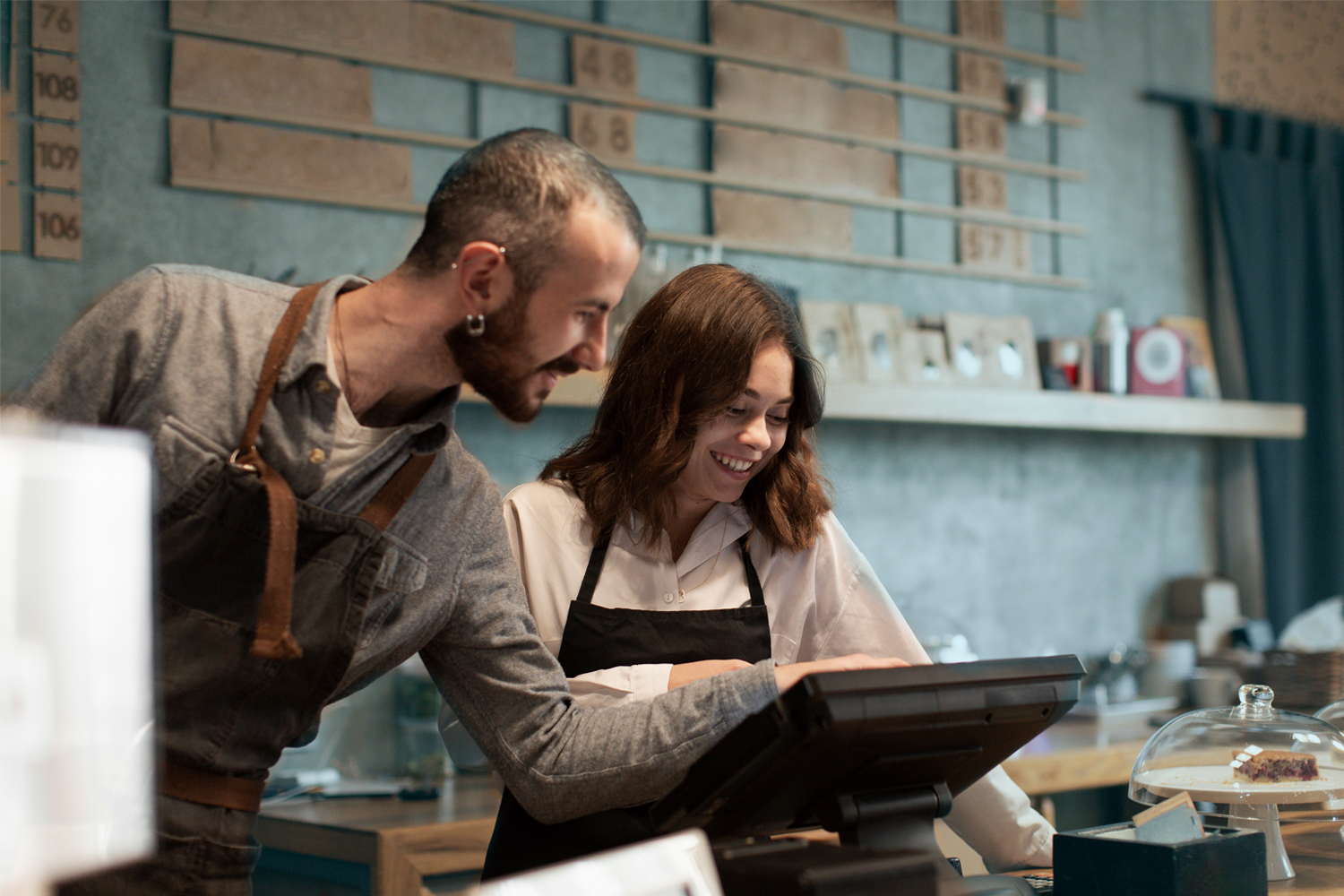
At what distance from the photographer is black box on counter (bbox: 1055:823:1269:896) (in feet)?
4.10

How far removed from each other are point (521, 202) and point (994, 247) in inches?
128

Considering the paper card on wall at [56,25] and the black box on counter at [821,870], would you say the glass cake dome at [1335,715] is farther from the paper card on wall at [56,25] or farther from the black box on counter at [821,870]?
the paper card on wall at [56,25]

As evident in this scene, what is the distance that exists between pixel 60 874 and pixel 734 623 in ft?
4.14

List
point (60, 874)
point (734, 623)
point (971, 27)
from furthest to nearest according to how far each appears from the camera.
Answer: point (971, 27) < point (734, 623) < point (60, 874)

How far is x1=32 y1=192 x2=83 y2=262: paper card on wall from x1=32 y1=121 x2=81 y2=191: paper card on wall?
0.10ft

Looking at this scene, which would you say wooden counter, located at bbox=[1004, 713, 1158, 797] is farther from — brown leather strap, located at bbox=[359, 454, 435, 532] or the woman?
brown leather strap, located at bbox=[359, 454, 435, 532]

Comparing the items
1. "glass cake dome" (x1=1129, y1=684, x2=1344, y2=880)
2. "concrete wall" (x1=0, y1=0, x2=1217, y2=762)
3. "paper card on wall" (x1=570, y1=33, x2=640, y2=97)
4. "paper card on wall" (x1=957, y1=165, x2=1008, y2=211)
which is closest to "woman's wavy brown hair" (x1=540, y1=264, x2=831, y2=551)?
"glass cake dome" (x1=1129, y1=684, x2=1344, y2=880)

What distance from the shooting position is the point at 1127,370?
4.36 metres

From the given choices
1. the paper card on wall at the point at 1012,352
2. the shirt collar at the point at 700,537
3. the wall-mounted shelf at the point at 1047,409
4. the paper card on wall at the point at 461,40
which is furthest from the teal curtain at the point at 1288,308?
the shirt collar at the point at 700,537

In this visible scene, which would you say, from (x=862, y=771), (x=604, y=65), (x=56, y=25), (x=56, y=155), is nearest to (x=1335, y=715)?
(x=862, y=771)

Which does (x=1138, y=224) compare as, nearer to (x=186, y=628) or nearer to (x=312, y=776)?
(x=312, y=776)

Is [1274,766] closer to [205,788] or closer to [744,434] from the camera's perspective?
[744,434]

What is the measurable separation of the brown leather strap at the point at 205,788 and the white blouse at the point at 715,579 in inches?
19.4

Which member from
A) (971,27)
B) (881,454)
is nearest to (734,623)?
(881,454)
